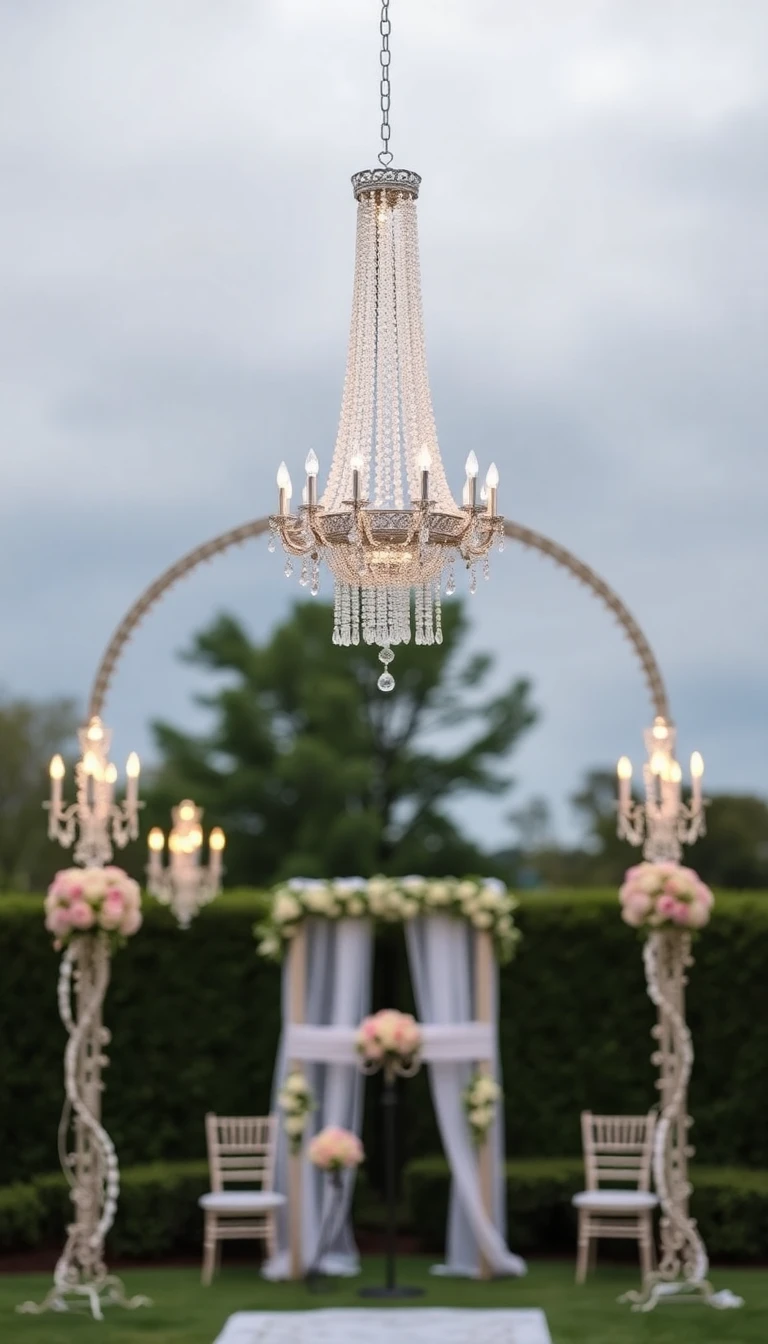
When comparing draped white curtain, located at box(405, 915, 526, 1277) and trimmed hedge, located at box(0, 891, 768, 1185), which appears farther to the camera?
trimmed hedge, located at box(0, 891, 768, 1185)

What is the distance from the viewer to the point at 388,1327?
34.0 feet

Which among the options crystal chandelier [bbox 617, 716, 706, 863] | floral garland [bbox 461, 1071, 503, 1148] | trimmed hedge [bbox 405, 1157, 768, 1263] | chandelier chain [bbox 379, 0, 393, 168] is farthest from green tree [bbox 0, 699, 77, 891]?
chandelier chain [bbox 379, 0, 393, 168]

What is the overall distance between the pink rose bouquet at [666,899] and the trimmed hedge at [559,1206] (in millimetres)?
1982

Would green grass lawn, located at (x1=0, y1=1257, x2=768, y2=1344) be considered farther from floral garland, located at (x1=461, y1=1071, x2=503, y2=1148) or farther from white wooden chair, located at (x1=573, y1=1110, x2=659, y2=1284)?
floral garland, located at (x1=461, y1=1071, x2=503, y2=1148)

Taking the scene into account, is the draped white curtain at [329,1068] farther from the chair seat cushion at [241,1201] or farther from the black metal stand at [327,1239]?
the chair seat cushion at [241,1201]

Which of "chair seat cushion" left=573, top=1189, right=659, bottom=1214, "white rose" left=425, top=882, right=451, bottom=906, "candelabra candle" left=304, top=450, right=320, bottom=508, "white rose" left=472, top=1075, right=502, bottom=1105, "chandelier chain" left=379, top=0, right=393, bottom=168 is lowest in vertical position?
"chair seat cushion" left=573, top=1189, right=659, bottom=1214

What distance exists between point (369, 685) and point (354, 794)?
192 centimetres

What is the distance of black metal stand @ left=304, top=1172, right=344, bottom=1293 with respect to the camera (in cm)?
1154

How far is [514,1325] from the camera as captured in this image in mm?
10320

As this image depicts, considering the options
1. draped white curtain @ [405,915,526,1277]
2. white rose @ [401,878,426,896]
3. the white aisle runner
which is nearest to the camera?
the white aisle runner

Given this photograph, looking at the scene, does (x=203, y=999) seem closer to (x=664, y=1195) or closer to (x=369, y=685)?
(x=664, y=1195)

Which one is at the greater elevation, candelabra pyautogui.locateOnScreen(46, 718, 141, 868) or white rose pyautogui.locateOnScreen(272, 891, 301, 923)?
candelabra pyautogui.locateOnScreen(46, 718, 141, 868)

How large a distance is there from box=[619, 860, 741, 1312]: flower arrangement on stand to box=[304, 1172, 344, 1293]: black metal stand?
1.74 m

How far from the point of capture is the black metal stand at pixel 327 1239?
1154 cm
